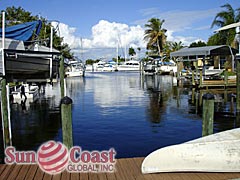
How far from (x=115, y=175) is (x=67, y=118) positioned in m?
1.89

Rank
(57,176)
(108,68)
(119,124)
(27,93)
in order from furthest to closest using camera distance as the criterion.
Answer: (108,68), (27,93), (119,124), (57,176)

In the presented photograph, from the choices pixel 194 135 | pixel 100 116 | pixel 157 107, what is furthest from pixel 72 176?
pixel 157 107

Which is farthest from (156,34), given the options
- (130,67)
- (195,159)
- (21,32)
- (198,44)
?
(195,159)

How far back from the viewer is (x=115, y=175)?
5930 mm

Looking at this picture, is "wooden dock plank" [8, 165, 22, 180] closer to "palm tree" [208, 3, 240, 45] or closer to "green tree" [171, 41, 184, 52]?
"palm tree" [208, 3, 240, 45]

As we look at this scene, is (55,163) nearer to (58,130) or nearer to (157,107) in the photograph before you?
(58,130)

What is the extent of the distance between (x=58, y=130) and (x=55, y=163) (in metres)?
6.12

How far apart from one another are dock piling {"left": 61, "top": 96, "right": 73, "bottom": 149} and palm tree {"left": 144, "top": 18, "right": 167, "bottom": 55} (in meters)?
63.4

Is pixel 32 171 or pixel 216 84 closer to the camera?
pixel 32 171

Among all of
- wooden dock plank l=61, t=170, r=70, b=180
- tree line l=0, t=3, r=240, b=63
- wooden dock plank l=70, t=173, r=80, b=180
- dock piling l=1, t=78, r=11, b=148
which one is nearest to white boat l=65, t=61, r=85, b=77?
tree line l=0, t=3, r=240, b=63

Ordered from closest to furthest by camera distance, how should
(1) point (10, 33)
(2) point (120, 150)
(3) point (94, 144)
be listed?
(2) point (120, 150)
(3) point (94, 144)
(1) point (10, 33)

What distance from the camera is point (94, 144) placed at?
10.2 m

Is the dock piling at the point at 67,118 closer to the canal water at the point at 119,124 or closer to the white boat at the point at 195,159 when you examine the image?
the white boat at the point at 195,159

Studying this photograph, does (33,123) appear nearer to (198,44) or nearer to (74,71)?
(74,71)
